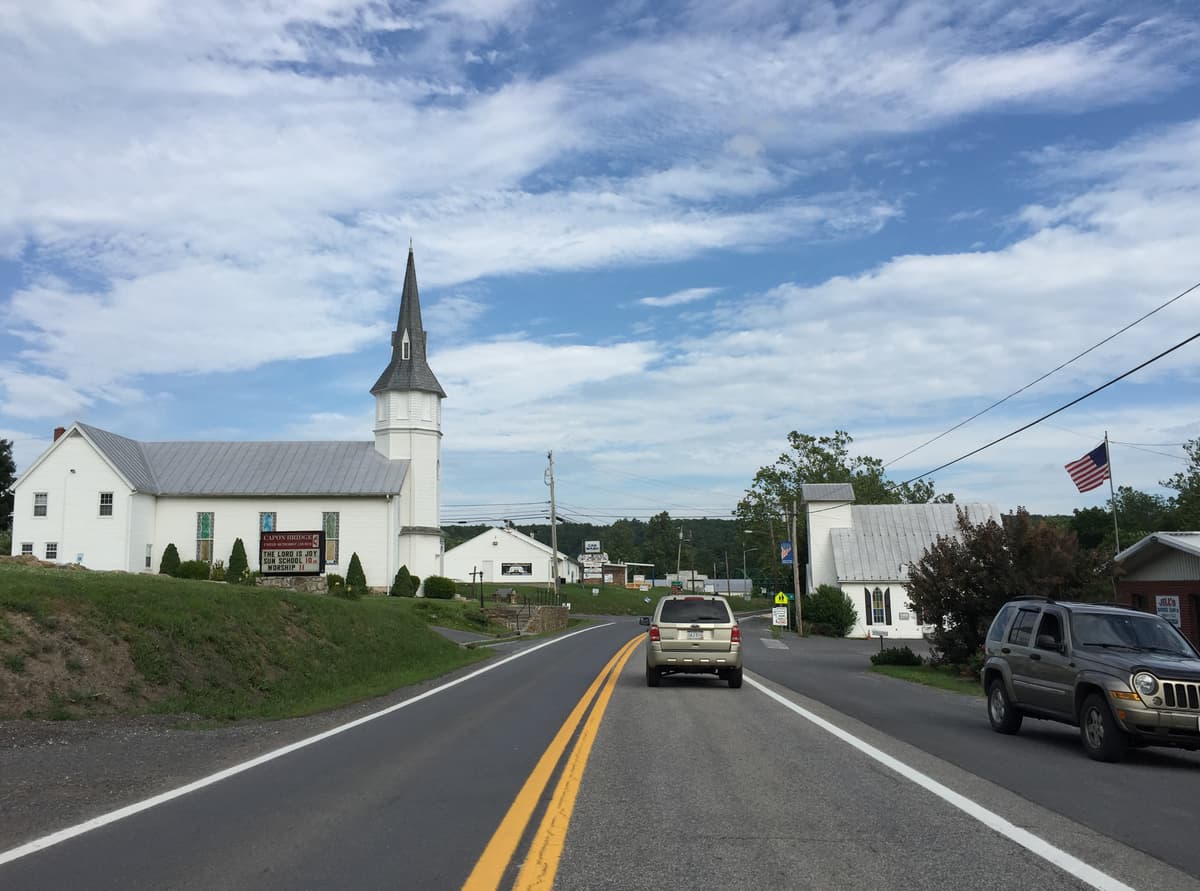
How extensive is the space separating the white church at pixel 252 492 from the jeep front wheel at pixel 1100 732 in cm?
4869

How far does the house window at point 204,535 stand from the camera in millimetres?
57062

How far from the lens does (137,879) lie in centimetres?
579

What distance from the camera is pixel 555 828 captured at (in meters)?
7.05

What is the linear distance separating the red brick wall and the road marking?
22335mm

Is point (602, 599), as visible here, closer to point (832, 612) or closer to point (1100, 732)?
point (832, 612)

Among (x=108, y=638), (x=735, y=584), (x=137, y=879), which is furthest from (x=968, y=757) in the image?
(x=735, y=584)

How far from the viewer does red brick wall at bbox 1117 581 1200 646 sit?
28.5 metres

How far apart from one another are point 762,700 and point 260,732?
8272mm

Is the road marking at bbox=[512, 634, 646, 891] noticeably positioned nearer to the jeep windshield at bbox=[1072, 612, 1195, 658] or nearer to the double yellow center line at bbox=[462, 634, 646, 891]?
the double yellow center line at bbox=[462, 634, 646, 891]

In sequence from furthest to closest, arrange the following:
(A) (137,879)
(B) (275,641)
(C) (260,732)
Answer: (B) (275,641), (C) (260,732), (A) (137,879)

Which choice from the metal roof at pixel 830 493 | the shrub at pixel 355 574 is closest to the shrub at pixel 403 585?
the shrub at pixel 355 574

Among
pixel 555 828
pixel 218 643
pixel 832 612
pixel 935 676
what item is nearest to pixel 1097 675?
pixel 555 828

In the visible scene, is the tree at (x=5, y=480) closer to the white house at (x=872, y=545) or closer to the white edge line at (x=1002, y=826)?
the white house at (x=872, y=545)

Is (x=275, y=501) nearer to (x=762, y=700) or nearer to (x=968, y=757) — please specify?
(x=762, y=700)
